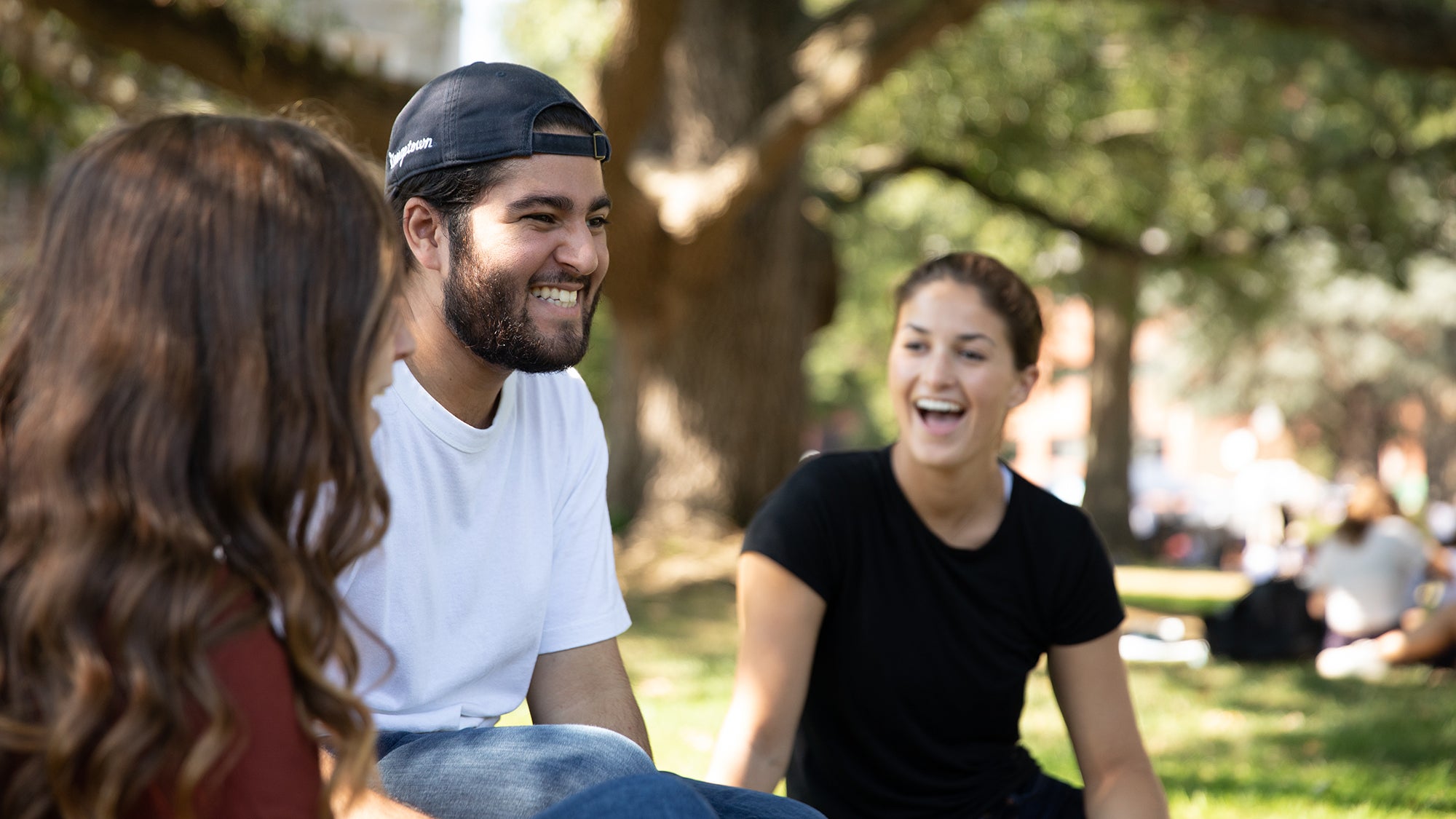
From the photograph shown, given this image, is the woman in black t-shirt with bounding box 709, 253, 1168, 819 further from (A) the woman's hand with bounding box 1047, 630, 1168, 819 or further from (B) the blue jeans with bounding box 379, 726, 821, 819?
(B) the blue jeans with bounding box 379, 726, 821, 819

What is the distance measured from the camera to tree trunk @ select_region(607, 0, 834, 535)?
34.2 ft

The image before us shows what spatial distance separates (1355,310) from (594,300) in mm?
32863

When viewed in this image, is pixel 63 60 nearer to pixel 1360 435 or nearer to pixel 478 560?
pixel 478 560

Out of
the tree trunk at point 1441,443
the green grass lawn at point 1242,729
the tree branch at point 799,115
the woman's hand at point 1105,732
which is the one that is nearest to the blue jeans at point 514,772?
the woman's hand at point 1105,732

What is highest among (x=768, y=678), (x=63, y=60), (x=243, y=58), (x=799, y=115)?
(x=63, y=60)

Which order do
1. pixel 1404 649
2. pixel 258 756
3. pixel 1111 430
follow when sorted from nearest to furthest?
pixel 258 756
pixel 1404 649
pixel 1111 430

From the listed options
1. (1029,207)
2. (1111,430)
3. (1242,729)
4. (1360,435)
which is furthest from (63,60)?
(1360,435)

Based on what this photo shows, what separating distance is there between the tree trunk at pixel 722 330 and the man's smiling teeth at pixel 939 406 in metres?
7.06

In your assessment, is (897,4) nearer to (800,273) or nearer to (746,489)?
(800,273)

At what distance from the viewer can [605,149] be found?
2.63 metres

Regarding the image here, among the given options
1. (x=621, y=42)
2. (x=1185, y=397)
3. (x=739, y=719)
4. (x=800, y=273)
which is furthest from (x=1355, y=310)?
(x=739, y=719)

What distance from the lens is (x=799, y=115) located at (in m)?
7.93

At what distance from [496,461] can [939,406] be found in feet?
3.88

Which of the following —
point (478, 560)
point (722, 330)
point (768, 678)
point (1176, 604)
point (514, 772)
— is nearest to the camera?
point (514, 772)
